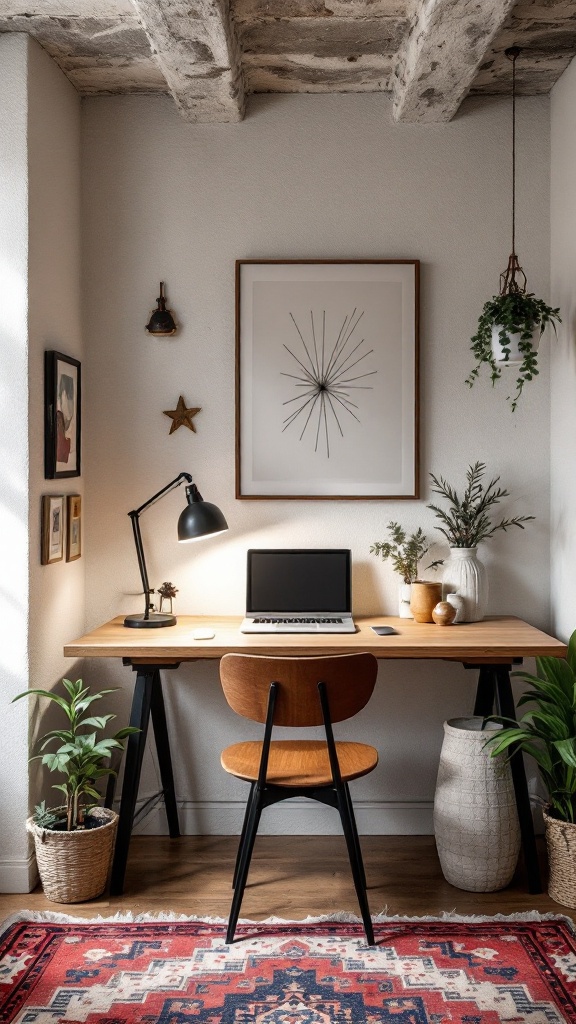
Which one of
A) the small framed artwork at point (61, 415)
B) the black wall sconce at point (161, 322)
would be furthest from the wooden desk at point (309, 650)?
the black wall sconce at point (161, 322)

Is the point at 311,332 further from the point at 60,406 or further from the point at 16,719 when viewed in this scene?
the point at 16,719

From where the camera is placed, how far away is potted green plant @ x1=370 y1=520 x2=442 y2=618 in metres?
3.14

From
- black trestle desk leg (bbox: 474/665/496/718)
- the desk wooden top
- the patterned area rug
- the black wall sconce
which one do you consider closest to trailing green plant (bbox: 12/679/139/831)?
the desk wooden top

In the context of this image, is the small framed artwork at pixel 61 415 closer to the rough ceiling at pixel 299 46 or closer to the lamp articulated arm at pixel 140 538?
the lamp articulated arm at pixel 140 538

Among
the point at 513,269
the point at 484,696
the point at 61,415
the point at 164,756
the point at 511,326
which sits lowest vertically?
the point at 164,756

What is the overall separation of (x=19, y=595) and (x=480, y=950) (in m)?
1.71

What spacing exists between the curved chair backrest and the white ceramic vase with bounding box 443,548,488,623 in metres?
0.77

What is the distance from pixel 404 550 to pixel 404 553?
11mm

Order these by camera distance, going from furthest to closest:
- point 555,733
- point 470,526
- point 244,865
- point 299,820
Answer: point 299,820, point 470,526, point 555,733, point 244,865

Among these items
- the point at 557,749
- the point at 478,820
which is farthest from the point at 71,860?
the point at 557,749

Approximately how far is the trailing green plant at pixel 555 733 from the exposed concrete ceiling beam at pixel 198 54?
2151mm

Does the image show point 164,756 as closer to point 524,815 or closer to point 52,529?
point 52,529

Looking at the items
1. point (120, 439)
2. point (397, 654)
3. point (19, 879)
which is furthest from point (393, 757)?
point (120, 439)

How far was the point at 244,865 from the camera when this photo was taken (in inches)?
93.8
